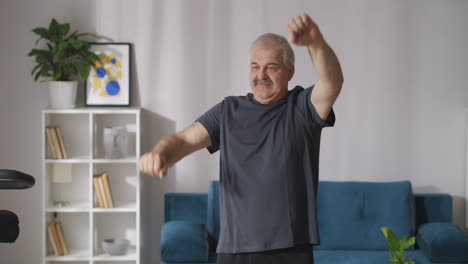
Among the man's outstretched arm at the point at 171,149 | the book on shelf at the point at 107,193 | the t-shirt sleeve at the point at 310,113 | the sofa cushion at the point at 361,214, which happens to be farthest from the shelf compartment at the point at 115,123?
the t-shirt sleeve at the point at 310,113

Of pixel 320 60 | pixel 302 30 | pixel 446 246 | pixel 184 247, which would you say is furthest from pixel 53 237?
pixel 302 30

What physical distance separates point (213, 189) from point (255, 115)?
2.56 meters

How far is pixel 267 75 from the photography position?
7.44ft

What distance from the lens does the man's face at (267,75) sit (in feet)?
7.40

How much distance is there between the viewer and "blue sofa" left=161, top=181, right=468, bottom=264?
4.56m

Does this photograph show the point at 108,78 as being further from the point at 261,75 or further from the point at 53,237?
the point at 261,75

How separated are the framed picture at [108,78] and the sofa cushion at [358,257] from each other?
1.66 m

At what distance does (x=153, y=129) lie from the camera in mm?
5059

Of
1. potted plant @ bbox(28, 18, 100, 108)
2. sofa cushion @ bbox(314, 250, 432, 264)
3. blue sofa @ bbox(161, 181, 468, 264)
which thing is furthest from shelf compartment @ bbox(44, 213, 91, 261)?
sofa cushion @ bbox(314, 250, 432, 264)

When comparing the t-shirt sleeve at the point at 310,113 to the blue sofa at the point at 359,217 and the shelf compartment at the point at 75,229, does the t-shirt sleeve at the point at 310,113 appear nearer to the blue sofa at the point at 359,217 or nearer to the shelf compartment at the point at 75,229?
the blue sofa at the point at 359,217

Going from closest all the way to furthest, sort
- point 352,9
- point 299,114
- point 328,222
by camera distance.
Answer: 1. point 299,114
2. point 328,222
3. point 352,9

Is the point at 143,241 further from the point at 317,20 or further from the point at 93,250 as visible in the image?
the point at 317,20

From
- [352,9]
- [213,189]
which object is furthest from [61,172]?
[352,9]

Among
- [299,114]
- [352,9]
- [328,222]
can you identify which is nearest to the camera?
[299,114]
